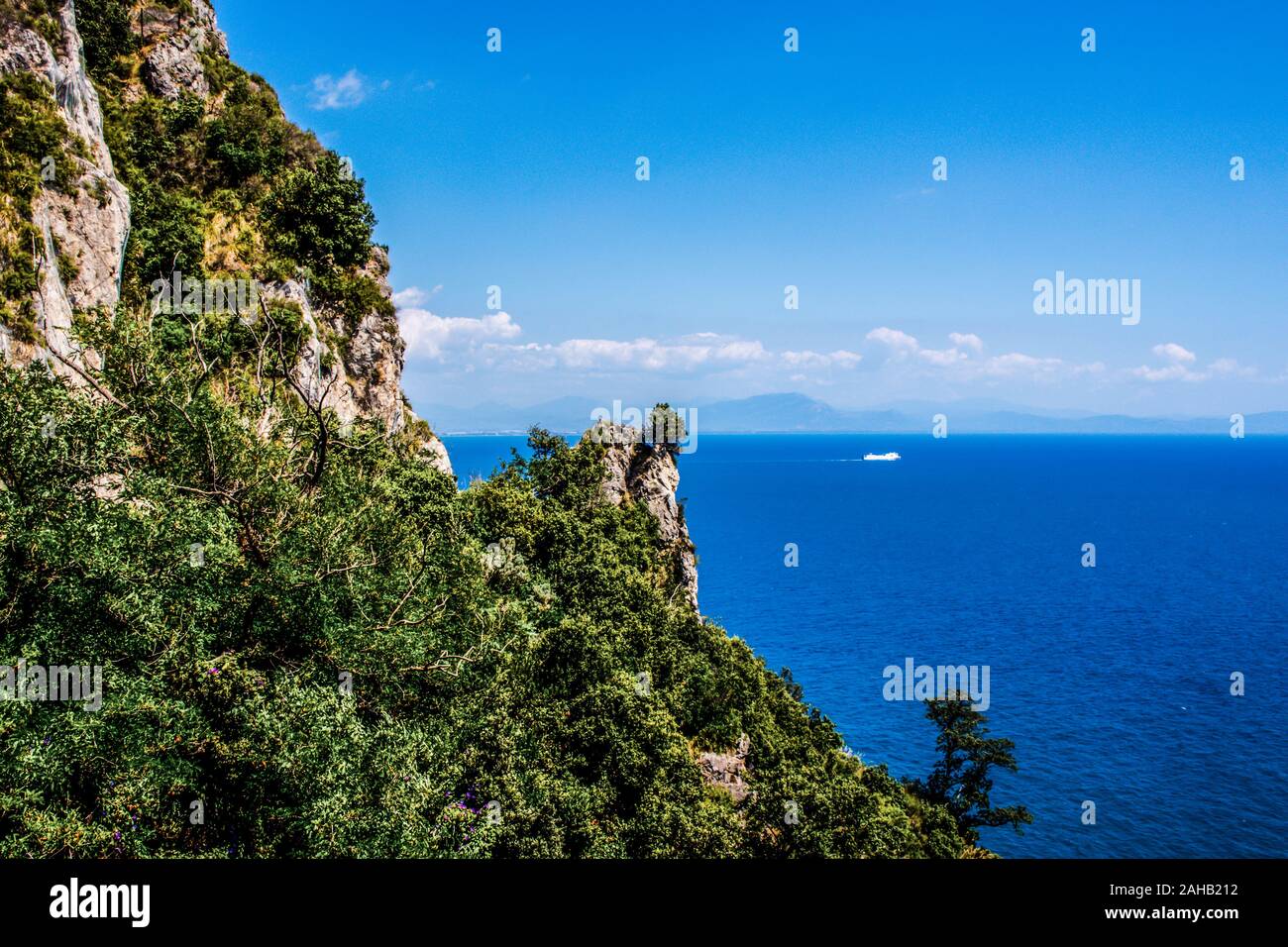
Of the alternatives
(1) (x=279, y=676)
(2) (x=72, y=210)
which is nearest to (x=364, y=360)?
(2) (x=72, y=210)

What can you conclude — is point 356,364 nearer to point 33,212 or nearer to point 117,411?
point 33,212

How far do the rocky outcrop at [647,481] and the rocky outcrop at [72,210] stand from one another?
33452 mm

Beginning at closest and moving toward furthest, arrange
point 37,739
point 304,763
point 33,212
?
1. point 37,739
2. point 304,763
3. point 33,212

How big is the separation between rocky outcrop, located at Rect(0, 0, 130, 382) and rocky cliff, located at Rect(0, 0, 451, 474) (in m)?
0.07

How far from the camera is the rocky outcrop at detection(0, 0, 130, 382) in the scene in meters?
28.4

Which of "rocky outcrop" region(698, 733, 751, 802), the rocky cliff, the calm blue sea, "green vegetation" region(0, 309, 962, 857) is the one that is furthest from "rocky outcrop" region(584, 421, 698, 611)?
"green vegetation" region(0, 309, 962, 857)

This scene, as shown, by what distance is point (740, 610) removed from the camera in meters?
93.6

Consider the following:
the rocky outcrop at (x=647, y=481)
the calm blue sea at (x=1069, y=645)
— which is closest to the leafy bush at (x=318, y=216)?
the rocky outcrop at (x=647, y=481)

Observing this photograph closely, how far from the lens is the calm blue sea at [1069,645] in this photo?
50469mm

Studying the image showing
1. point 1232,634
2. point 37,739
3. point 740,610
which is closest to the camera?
point 37,739

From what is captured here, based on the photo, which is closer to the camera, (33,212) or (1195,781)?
(33,212)

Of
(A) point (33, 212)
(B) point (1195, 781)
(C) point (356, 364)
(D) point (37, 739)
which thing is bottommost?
(B) point (1195, 781)

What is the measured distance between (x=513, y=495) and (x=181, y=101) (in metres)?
33.5
